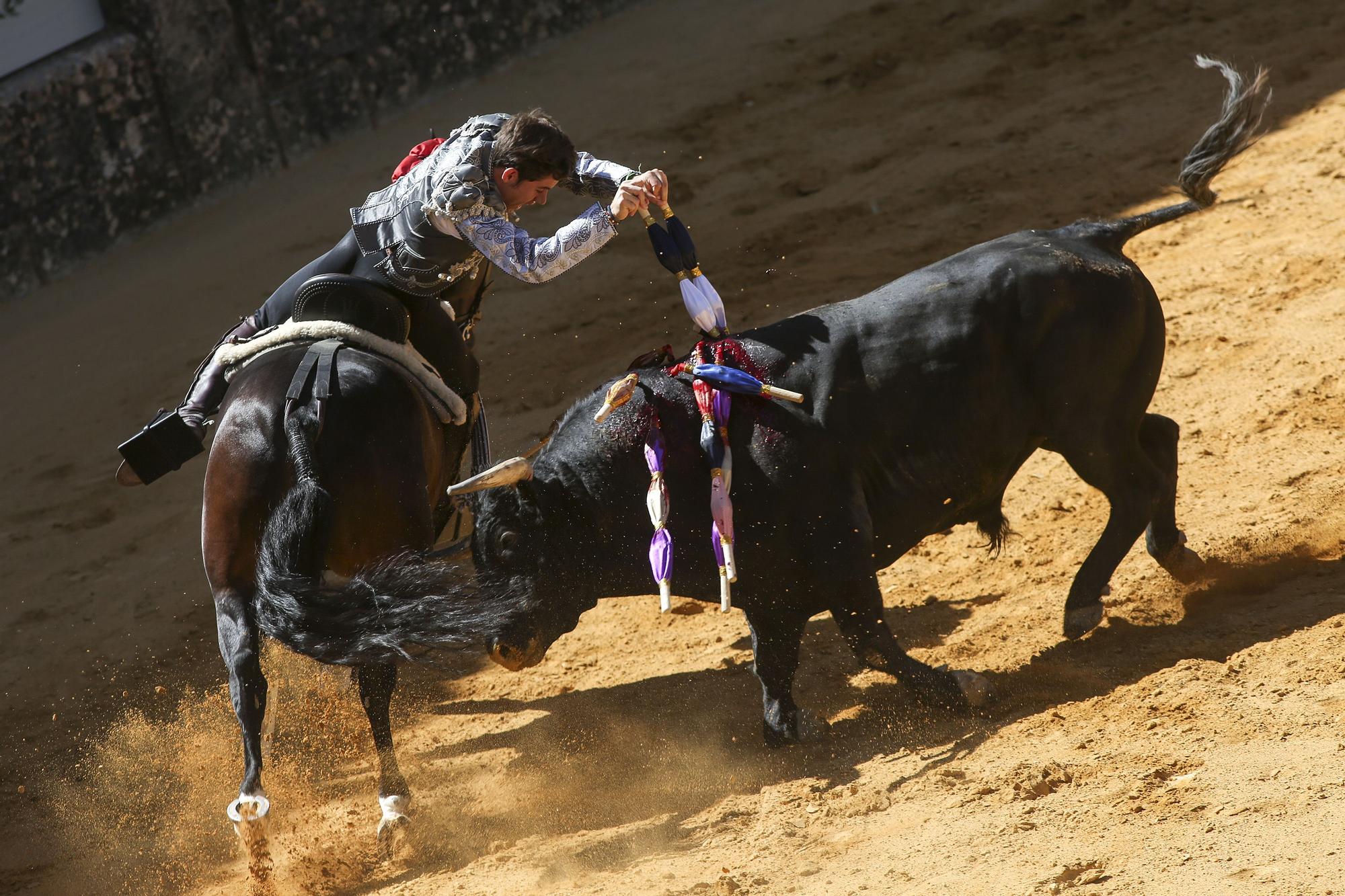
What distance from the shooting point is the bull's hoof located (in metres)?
4.16

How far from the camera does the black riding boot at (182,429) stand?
4113 millimetres

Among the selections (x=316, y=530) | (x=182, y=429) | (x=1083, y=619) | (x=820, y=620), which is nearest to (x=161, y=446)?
(x=182, y=429)

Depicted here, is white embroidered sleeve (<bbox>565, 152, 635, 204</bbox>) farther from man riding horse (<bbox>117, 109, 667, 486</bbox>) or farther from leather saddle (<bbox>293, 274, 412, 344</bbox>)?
leather saddle (<bbox>293, 274, 412, 344</bbox>)

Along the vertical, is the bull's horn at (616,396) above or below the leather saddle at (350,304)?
below

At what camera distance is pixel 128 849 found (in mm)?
4105

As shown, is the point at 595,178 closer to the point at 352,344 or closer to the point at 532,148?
the point at 532,148

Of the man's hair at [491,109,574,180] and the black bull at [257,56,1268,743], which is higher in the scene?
the man's hair at [491,109,574,180]

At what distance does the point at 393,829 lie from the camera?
3865 mm

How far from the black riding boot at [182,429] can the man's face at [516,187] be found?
38.2 inches

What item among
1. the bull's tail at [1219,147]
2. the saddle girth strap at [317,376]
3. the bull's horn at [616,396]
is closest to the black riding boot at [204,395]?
the saddle girth strap at [317,376]

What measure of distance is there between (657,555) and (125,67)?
6.58 m

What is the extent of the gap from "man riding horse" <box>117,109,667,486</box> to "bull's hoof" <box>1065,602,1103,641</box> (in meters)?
1.81

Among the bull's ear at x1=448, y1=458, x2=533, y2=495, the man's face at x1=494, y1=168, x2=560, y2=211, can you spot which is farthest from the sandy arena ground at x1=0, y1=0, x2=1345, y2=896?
the man's face at x1=494, y1=168, x2=560, y2=211

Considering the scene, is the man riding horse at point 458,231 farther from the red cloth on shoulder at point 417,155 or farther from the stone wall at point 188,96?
the stone wall at point 188,96
